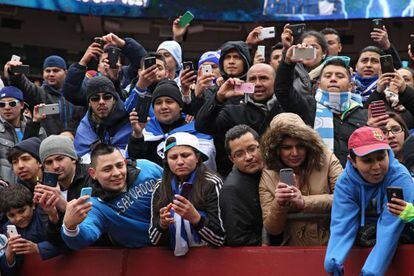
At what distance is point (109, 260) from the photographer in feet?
19.7

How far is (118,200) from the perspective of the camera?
19.5ft

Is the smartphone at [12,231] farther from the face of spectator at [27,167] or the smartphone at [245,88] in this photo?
the smartphone at [245,88]

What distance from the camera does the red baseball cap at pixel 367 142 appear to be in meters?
4.96

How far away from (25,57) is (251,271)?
47.8ft

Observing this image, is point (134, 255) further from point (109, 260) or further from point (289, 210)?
point (289, 210)

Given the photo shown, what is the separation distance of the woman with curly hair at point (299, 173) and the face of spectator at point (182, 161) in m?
0.55

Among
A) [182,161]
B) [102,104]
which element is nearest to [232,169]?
[182,161]

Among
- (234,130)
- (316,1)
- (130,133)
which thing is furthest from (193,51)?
(234,130)

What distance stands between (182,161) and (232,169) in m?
0.64

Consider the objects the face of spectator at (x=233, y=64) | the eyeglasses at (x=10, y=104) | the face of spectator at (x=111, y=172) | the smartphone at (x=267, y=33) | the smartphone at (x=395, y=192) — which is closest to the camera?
the smartphone at (x=395, y=192)

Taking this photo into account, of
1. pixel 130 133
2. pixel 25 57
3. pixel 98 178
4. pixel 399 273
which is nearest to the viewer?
pixel 399 273

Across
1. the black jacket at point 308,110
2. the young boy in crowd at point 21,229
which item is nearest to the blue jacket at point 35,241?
the young boy in crowd at point 21,229

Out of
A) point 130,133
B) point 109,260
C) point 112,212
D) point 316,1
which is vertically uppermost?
point 316,1

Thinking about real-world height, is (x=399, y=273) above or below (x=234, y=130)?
below
